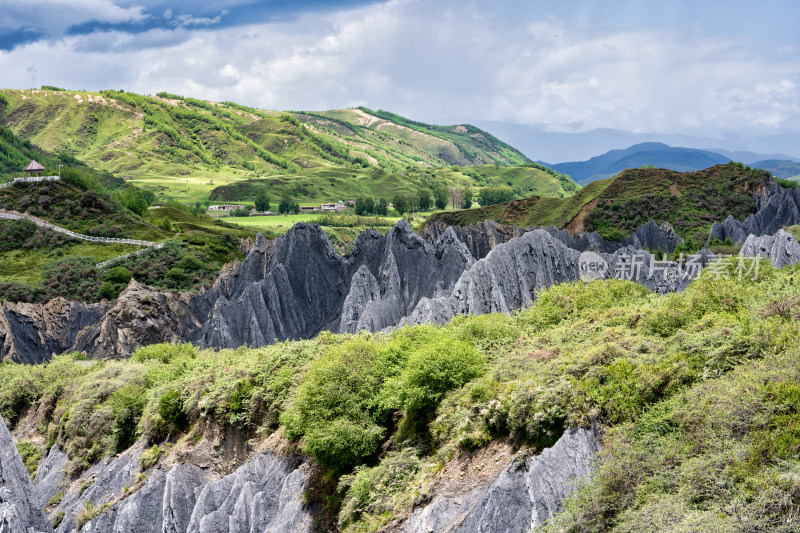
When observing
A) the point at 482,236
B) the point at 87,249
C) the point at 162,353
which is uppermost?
the point at 87,249

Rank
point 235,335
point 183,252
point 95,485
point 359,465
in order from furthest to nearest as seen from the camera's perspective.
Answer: point 183,252 < point 235,335 < point 95,485 < point 359,465

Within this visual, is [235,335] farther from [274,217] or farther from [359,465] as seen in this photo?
[274,217]

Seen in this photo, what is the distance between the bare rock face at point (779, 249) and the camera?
46.2 m

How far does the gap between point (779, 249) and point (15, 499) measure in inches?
1899

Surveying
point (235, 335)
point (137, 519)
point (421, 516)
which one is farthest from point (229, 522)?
point (235, 335)

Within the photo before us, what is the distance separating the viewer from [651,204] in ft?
364

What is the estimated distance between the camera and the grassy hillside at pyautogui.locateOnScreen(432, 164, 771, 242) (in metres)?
106

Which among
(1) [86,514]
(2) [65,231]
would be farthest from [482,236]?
(1) [86,514]

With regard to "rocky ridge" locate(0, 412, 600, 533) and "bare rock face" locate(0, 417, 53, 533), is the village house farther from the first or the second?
"bare rock face" locate(0, 417, 53, 533)

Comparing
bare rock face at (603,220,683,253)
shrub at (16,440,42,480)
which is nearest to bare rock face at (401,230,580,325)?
shrub at (16,440,42,480)

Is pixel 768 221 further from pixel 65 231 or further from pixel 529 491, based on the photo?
pixel 65 231

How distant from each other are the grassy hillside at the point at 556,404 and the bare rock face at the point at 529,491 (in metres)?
0.58

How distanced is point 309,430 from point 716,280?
1569 centimetres

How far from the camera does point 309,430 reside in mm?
21156
